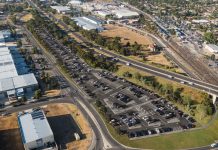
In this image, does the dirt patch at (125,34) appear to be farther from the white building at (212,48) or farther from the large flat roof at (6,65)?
the large flat roof at (6,65)

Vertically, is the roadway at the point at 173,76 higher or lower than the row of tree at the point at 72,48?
lower

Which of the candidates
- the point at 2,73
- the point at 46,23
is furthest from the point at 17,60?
the point at 46,23

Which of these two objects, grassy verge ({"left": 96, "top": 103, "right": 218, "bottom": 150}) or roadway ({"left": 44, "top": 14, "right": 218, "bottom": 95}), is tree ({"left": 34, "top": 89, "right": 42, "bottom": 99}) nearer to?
grassy verge ({"left": 96, "top": 103, "right": 218, "bottom": 150})

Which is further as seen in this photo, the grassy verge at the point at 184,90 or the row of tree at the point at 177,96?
the row of tree at the point at 177,96

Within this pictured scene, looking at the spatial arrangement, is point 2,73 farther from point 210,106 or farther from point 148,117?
point 210,106

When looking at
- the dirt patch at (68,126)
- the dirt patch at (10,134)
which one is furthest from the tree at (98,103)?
the dirt patch at (10,134)

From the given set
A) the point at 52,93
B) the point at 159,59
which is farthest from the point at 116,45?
the point at 52,93

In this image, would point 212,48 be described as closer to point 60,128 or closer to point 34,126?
point 60,128
